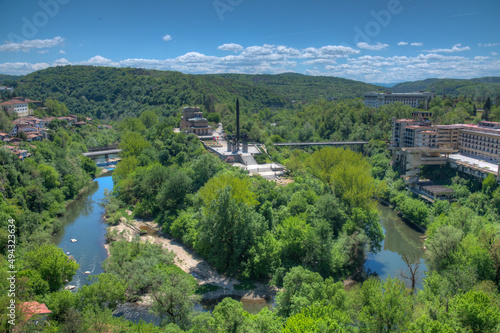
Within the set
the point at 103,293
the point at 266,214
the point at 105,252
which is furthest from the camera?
the point at 266,214

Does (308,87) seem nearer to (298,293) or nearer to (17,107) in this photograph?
(17,107)

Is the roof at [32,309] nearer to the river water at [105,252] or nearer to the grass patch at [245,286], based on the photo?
the river water at [105,252]

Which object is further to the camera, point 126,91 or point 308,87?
point 308,87

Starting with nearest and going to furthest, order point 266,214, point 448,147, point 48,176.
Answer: point 266,214, point 48,176, point 448,147

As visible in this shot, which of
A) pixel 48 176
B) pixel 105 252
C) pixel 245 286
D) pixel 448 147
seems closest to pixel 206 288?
pixel 245 286

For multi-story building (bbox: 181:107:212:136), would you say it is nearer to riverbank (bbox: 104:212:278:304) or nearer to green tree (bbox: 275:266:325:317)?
riverbank (bbox: 104:212:278:304)

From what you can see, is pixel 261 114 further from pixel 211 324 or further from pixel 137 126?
pixel 211 324

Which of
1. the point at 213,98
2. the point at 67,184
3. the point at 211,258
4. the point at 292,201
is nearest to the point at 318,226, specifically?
the point at 292,201
